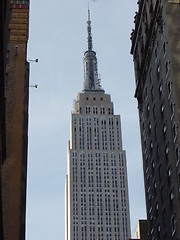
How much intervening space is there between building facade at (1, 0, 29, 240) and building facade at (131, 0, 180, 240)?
17286 millimetres

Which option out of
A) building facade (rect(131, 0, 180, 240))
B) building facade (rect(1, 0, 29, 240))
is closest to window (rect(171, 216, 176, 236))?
building facade (rect(131, 0, 180, 240))

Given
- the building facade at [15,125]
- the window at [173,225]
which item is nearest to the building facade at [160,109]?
the window at [173,225]

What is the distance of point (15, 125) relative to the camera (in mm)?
62562

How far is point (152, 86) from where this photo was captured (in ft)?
272

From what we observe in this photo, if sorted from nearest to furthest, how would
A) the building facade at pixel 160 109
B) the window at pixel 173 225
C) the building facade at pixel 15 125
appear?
the building facade at pixel 15 125 < the window at pixel 173 225 < the building facade at pixel 160 109

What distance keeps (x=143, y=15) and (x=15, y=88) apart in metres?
33.2

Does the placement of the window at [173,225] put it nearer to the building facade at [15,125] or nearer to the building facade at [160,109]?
the building facade at [160,109]

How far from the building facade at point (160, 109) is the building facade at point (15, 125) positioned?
56.7 feet

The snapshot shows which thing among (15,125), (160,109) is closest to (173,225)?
(160,109)

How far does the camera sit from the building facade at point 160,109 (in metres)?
67.6

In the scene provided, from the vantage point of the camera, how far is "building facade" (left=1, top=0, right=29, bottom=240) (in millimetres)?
57750

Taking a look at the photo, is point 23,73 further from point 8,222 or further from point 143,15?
point 143,15

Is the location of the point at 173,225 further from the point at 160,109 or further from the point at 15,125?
the point at 15,125

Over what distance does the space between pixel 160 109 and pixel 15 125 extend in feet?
72.3
